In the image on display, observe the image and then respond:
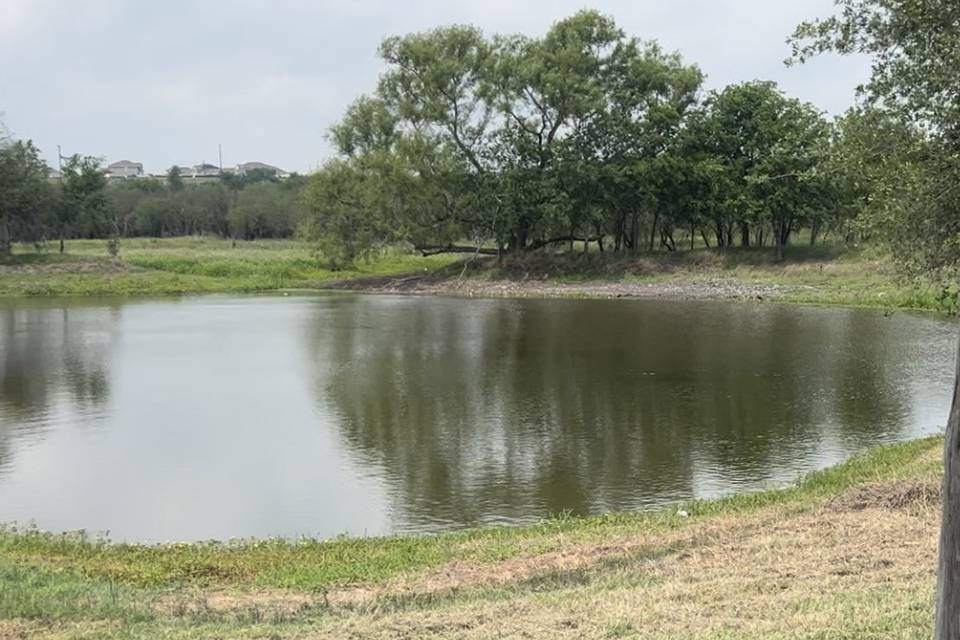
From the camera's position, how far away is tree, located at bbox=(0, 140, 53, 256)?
59375 mm

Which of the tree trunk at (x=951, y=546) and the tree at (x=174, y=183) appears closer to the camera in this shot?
the tree trunk at (x=951, y=546)

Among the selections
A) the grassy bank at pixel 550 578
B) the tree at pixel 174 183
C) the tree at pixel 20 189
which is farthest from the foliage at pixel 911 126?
the tree at pixel 174 183

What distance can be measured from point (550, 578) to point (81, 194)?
2708 inches

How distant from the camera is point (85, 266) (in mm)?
58094

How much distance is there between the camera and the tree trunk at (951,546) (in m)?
3.67

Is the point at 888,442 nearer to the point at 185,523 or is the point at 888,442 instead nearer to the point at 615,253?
the point at 185,523

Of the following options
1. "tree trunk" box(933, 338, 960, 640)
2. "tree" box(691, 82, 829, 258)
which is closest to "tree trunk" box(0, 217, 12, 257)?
"tree" box(691, 82, 829, 258)

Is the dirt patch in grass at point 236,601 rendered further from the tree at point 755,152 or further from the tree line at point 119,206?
the tree line at point 119,206

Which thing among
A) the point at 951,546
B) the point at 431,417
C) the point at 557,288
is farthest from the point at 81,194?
the point at 951,546

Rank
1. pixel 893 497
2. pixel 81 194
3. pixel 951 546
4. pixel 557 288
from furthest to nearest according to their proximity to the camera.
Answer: pixel 81 194 → pixel 557 288 → pixel 893 497 → pixel 951 546

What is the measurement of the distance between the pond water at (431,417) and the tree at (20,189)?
30.1 meters

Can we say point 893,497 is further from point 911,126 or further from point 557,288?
point 557,288

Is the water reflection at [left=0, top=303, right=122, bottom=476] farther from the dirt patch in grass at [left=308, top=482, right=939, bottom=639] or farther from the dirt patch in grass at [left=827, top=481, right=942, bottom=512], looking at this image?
the dirt patch in grass at [left=827, top=481, right=942, bottom=512]

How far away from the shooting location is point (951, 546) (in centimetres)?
371
